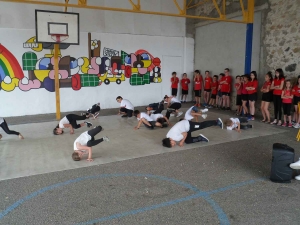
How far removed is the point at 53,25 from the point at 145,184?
6950mm

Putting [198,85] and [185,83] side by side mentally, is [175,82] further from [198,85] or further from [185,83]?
[198,85]

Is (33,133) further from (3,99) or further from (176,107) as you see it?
(176,107)

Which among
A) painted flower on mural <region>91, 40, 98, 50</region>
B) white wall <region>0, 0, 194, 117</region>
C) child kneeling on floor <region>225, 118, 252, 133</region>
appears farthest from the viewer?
painted flower on mural <region>91, 40, 98, 50</region>

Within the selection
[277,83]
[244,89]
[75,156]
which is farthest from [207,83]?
[75,156]

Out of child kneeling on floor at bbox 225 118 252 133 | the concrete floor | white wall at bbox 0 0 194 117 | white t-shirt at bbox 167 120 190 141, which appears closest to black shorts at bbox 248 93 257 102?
child kneeling on floor at bbox 225 118 252 133

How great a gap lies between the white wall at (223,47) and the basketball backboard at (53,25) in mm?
6387

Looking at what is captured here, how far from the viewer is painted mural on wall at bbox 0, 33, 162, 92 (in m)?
10.6

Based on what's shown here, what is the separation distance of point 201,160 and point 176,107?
14.8 feet

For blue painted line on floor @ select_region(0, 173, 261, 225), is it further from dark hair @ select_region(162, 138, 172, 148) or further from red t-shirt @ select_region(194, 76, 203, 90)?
red t-shirt @ select_region(194, 76, 203, 90)

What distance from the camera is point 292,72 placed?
9.30 meters

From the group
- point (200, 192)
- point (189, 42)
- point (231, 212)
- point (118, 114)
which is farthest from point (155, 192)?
point (189, 42)

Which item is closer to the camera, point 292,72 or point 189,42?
point 292,72

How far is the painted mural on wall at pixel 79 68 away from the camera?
34.8 feet

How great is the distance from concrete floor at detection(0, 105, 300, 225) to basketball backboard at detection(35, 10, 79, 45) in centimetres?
373
